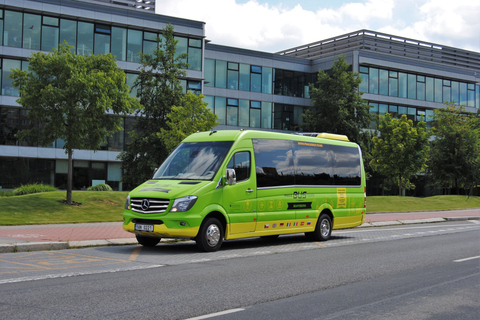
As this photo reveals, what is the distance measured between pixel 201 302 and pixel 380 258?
615cm

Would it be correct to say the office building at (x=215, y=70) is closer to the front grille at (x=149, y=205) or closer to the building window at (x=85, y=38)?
the building window at (x=85, y=38)

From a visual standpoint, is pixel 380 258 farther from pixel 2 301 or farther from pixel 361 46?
pixel 361 46

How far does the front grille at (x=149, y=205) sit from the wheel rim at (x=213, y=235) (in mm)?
1211

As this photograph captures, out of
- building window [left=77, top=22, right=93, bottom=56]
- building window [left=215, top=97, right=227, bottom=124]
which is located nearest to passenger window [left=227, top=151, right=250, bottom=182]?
building window [left=77, top=22, right=93, bottom=56]

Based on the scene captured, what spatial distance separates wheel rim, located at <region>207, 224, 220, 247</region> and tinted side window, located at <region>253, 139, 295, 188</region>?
6.28 feet

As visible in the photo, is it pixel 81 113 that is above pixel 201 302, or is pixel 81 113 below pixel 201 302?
above

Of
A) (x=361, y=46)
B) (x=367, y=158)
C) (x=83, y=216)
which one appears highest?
(x=361, y=46)

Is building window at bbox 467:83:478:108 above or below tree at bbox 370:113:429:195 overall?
above

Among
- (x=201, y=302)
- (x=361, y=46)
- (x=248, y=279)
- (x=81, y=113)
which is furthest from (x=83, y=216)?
(x=361, y=46)

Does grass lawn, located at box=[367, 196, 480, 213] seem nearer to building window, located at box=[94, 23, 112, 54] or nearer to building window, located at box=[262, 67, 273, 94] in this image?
building window, located at box=[262, 67, 273, 94]

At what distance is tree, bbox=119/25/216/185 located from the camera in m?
32.1

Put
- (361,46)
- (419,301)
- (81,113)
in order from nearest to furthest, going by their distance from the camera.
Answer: (419,301), (81,113), (361,46)

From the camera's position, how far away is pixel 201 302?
671 centimetres

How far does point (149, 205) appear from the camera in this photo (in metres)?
11.8
